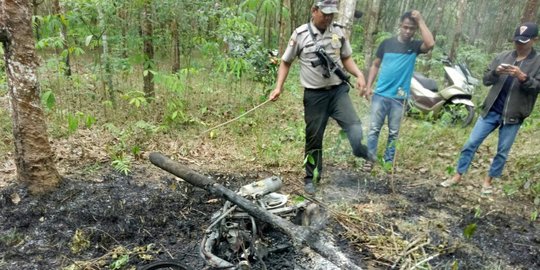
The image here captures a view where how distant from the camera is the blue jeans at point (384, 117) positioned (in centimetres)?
438

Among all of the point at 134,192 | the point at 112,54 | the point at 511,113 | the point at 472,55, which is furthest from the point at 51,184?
the point at 472,55

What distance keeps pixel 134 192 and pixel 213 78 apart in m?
3.28

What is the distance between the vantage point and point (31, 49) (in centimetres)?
337

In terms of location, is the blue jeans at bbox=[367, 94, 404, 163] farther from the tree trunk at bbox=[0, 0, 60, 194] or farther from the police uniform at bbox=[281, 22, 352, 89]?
the tree trunk at bbox=[0, 0, 60, 194]

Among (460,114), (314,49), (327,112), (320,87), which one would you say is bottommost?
(460,114)

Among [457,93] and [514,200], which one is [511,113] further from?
[457,93]

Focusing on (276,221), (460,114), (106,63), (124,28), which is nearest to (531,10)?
(460,114)

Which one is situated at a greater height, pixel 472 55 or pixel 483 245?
pixel 472 55

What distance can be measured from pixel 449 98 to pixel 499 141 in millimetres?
2429

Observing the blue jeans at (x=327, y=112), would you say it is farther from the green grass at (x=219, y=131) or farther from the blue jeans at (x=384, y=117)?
the blue jeans at (x=384, y=117)

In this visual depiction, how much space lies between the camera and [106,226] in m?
3.27

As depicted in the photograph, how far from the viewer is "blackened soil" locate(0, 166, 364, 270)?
9.45 ft

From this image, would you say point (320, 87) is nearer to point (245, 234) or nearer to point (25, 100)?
point (245, 234)

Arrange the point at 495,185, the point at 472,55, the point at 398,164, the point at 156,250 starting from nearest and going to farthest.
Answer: the point at 156,250, the point at 495,185, the point at 398,164, the point at 472,55
